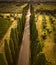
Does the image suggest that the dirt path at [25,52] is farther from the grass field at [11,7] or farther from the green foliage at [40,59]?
the grass field at [11,7]

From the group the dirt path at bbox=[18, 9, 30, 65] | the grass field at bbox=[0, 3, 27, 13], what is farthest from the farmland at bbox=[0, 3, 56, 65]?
the grass field at bbox=[0, 3, 27, 13]

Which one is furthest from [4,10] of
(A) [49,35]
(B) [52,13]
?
(A) [49,35]

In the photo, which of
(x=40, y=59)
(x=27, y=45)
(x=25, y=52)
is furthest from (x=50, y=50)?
(x=40, y=59)

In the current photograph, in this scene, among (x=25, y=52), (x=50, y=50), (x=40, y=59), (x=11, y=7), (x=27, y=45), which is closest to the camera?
(x=40, y=59)

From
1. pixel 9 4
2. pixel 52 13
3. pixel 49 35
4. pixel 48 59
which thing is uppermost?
pixel 9 4

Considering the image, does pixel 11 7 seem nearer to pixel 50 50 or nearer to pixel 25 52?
pixel 50 50

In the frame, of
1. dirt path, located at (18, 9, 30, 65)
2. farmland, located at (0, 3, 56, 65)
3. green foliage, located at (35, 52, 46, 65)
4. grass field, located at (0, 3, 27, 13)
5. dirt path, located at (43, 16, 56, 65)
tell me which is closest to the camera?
green foliage, located at (35, 52, 46, 65)

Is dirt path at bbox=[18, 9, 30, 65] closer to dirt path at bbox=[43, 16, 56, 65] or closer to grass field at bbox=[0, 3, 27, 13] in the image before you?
dirt path at bbox=[43, 16, 56, 65]

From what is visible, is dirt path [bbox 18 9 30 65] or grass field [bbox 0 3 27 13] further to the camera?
grass field [bbox 0 3 27 13]

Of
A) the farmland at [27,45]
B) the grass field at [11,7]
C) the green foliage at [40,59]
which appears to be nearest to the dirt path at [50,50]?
the farmland at [27,45]

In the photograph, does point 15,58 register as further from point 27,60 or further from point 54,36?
point 54,36

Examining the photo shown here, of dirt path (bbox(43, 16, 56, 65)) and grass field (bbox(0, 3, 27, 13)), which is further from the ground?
grass field (bbox(0, 3, 27, 13))
